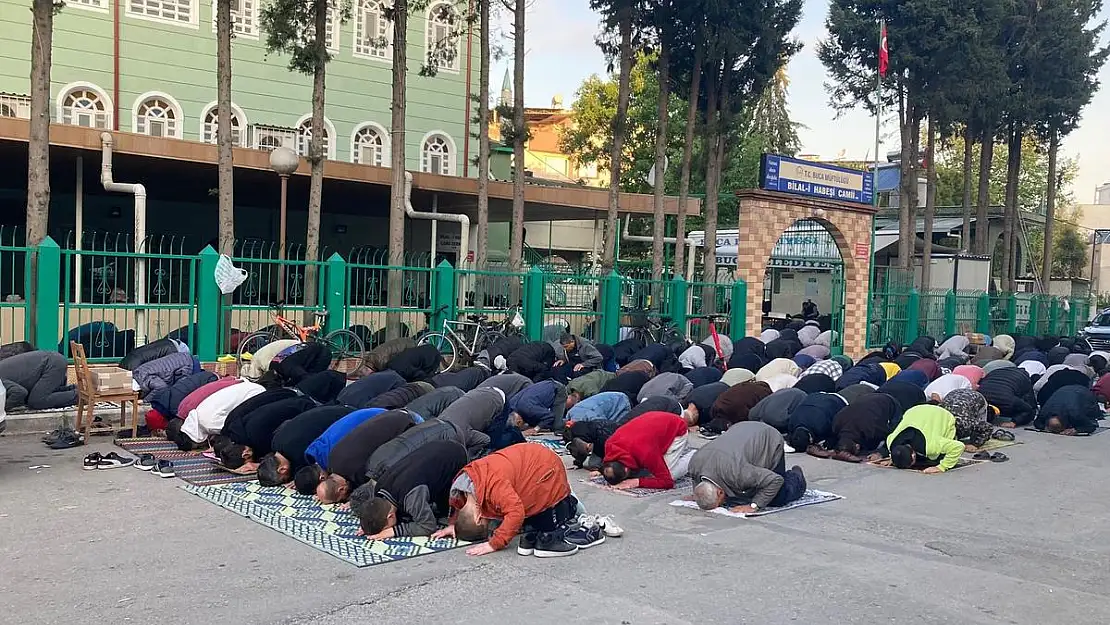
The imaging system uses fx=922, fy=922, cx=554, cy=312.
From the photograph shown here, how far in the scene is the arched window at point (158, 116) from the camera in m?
19.5

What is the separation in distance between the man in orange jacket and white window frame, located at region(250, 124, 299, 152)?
1639cm

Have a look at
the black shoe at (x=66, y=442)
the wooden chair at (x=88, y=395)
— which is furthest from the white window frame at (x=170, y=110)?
the black shoe at (x=66, y=442)

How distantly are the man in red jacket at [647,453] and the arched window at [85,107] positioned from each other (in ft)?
50.5

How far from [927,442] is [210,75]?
17187 millimetres

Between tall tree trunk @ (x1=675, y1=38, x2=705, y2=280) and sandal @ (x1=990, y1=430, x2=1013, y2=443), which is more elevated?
tall tree trunk @ (x1=675, y1=38, x2=705, y2=280)

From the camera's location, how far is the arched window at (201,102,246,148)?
66.3 ft

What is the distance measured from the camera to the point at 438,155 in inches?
922

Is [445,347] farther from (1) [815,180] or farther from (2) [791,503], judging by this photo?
(1) [815,180]

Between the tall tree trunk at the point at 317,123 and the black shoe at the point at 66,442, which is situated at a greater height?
the tall tree trunk at the point at 317,123

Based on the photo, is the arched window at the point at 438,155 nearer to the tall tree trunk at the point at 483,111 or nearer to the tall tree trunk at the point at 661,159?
the tall tree trunk at the point at 483,111

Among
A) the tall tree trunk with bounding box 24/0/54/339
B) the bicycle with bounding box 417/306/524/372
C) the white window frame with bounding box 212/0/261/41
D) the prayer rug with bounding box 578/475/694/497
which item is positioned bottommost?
the prayer rug with bounding box 578/475/694/497

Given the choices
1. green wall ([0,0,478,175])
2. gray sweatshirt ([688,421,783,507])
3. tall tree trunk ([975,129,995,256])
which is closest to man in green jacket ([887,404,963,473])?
gray sweatshirt ([688,421,783,507])

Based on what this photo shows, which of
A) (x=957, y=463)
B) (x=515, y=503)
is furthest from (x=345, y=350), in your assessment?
(x=957, y=463)

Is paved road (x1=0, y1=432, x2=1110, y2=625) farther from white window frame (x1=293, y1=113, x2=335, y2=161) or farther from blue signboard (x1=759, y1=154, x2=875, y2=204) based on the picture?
white window frame (x1=293, y1=113, x2=335, y2=161)
